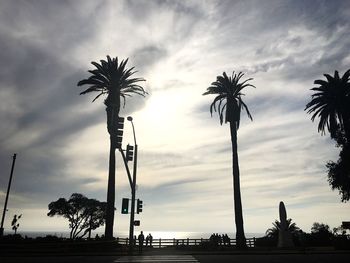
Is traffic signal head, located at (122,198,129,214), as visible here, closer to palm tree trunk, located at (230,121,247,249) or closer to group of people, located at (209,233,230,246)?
group of people, located at (209,233,230,246)

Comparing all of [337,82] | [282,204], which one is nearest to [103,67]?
[282,204]

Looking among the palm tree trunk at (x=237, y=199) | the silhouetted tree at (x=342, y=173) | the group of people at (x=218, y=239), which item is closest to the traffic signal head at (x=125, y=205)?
the group of people at (x=218, y=239)

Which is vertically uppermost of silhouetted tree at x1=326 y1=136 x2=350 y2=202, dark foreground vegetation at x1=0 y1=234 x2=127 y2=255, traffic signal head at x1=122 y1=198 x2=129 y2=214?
silhouetted tree at x1=326 y1=136 x2=350 y2=202

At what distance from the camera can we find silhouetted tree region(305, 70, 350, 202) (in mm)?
35188

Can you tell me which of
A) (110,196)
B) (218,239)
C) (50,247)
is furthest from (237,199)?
(50,247)

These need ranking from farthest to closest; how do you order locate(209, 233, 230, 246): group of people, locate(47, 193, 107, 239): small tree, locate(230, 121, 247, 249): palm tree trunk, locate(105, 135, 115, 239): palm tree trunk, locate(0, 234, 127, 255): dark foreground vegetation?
locate(47, 193, 107, 239): small tree, locate(209, 233, 230, 246): group of people, locate(230, 121, 247, 249): palm tree trunk, locate(105, 135, 115, 239): palm tree trunk, locate(0, 234, 127, 255): dark foreground vegetation

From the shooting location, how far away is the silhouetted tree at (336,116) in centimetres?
3519

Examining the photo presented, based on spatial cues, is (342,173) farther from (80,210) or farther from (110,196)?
(80,210)

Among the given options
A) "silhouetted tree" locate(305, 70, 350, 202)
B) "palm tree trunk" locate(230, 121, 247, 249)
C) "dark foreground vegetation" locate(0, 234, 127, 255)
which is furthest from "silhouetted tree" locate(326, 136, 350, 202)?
"dark foreground vegetation" locate(0, 234, 127, 255)

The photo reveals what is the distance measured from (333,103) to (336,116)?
1653 mm

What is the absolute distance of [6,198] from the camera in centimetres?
4125

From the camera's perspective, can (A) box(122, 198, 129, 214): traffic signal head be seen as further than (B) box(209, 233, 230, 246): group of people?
No

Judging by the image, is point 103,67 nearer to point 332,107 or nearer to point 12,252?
point 12,252

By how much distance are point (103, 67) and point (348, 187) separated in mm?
30574
